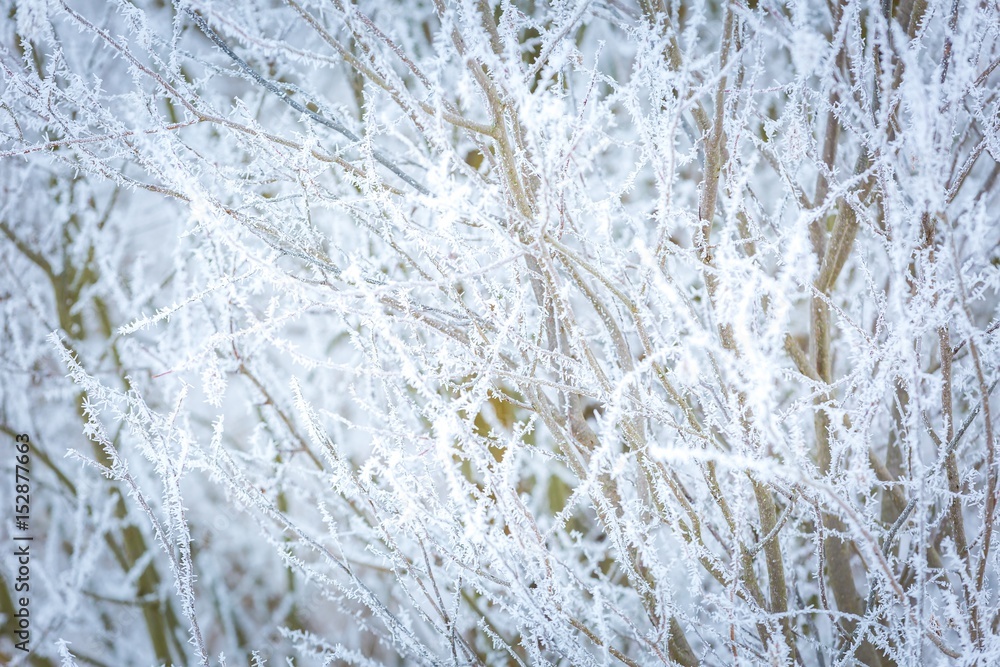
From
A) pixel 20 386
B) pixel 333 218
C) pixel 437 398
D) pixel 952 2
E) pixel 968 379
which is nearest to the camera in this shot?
pixel 437 398

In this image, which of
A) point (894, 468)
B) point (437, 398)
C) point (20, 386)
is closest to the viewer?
point (437, 398)

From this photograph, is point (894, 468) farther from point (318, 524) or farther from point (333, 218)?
point (318, 524)

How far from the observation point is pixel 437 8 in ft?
4.67

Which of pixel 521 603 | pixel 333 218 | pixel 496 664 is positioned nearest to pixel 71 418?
pixel 333 218

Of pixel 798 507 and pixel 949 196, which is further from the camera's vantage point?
pixel 798 507

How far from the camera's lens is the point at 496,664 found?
11.0ft

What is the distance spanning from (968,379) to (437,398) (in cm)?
173

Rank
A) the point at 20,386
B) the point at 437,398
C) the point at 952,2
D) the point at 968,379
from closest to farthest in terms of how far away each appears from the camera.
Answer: the point at 437,398, the point at 952,2, the point at 968,379, the point at 20,386

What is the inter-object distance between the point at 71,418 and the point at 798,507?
5.99 metres

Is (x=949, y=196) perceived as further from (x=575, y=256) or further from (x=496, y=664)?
(x=496, y=664)

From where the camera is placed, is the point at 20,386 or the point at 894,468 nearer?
the point at 894,468

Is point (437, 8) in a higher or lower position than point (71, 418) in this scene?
higher

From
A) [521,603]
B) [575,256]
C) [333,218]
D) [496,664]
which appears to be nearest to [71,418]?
[333,218]

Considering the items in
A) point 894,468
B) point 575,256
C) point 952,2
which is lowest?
point 894,468
